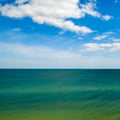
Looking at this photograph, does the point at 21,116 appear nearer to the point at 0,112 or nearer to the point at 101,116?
the point at 0,112

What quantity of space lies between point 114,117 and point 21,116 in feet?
22.7

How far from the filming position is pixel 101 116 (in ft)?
47.8

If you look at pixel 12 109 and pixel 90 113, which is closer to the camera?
pixel 90 113

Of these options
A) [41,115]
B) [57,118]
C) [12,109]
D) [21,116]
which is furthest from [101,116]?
[12,109]

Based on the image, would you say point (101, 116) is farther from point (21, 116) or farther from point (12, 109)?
point (12, 109)

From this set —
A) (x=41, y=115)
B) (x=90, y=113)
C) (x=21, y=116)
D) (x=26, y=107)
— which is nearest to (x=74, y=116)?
(x=90, y=113)

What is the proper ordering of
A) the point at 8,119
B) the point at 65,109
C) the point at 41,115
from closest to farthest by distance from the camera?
the point at 8,119 < the point at 41,115 < the point at 65,109

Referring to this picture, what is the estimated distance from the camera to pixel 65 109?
16969 mm

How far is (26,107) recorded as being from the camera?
59.0 ft

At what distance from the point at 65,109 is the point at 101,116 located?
11.7 feet

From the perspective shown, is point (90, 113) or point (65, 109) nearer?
point (90, 113)

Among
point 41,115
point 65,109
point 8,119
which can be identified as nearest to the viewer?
point 8,119

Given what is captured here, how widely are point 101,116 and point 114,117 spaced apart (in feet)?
3.13

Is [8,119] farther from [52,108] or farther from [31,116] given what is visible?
[52,108]
